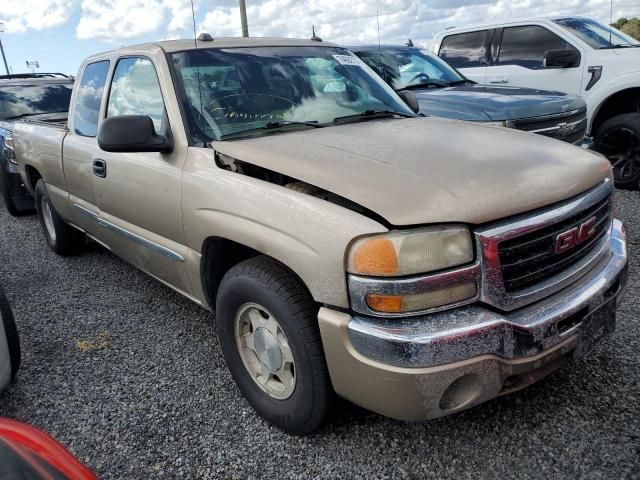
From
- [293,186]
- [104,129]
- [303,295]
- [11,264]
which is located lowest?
[11,264]

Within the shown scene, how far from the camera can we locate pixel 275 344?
90.8 inches

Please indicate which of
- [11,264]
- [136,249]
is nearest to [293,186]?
[136,249]

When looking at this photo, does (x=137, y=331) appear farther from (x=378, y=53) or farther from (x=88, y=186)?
(x=378, y=53)

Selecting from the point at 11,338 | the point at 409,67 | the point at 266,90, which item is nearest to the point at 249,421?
the point at 11,338

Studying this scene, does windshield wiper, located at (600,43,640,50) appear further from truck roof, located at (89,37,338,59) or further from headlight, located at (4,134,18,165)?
headlight, located at (4,134,18,165)

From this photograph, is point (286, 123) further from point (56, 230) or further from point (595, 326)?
point (56, 230)

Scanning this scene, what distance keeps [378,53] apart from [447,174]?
510cm

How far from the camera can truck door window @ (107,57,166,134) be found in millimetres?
2980

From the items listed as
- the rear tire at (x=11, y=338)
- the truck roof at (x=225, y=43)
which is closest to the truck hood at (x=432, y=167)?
the truck roof at (x=225, y=43)

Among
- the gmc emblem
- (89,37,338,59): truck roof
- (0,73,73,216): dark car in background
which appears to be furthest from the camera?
(0,73,73,216): dark car in background

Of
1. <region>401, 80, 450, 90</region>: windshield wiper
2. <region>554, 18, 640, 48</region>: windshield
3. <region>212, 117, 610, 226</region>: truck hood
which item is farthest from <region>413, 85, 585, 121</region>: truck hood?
<region>212, 117, 610, 226</region>: truck hood

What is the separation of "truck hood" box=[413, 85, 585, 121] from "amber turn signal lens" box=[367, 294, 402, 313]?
3.66 metres

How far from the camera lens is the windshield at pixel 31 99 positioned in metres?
7.12

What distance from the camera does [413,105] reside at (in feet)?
12.3
